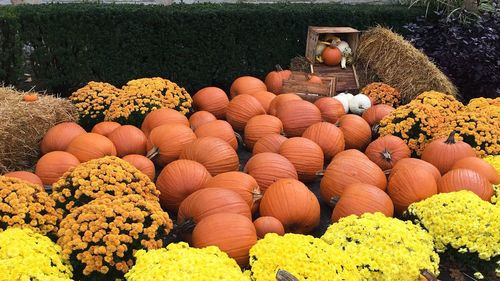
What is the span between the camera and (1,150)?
16.6 ft

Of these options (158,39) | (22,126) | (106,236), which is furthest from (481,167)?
(158,39)

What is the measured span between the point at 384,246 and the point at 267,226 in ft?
2.89

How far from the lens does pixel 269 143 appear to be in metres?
5.23

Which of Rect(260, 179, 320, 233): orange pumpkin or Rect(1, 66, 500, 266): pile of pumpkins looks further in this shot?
Rect(260, 179, 320, 233): orange pumpkin

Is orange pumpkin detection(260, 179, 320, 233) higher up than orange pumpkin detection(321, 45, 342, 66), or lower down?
lower down

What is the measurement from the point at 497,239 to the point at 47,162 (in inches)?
143

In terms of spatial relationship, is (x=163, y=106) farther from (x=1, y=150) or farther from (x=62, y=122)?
(x=1, y=150)

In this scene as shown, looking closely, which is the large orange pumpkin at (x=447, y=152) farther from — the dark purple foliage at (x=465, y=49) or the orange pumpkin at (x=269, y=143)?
the dark purple foliage at (x=465, y=49)

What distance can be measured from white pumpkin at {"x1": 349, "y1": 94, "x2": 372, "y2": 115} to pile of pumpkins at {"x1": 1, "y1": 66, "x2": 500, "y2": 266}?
0.69 m

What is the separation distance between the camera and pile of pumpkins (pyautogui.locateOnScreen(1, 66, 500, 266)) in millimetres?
3932

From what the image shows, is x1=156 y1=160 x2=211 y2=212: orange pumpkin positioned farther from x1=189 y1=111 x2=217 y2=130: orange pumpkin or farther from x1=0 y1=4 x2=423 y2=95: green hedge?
x1=0 y1=4 x2=423 y2=95: green hedge

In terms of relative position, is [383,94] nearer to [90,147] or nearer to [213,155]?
[213,155]

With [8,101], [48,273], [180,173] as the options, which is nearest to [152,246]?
[48,273]

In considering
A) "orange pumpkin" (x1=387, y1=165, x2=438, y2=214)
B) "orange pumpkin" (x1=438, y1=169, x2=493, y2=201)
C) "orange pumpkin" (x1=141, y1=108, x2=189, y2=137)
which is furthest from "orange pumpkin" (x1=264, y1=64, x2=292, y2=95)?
"orange pumpkin" (x1=438, y1=169, x2=493, y2=201)
